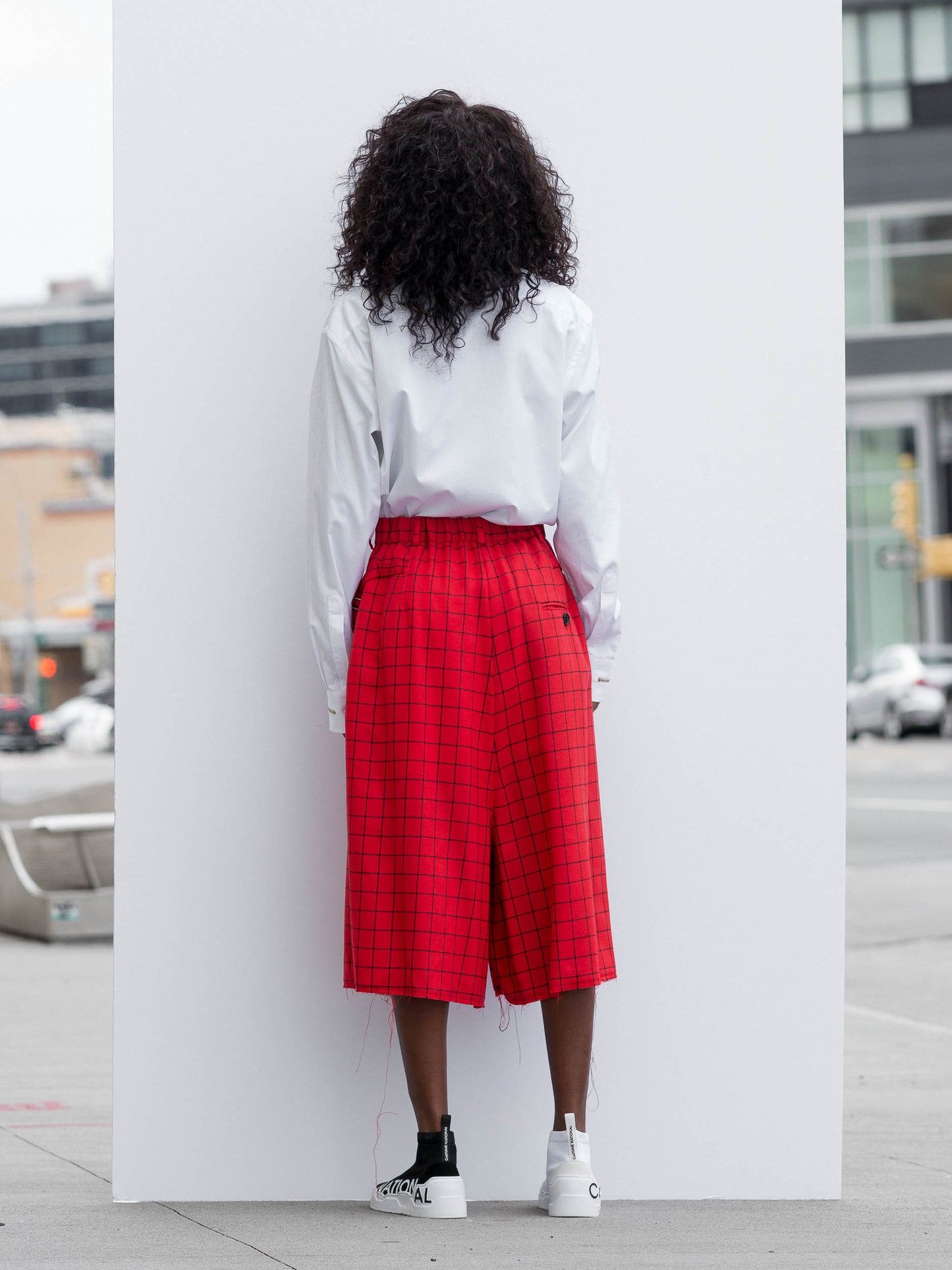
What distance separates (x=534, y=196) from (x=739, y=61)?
0.57 m

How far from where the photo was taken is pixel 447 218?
3.09 meters

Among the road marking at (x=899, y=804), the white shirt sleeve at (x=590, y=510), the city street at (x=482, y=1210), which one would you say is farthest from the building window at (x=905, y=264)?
the white shirt sleeve at (x=590, y=510)

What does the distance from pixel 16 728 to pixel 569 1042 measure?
136 ft

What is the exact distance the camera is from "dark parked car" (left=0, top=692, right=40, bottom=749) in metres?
42.6

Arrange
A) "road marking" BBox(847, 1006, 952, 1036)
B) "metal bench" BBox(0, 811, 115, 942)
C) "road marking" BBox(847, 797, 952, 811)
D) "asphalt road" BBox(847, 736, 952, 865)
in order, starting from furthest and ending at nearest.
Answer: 1. "road marking" BBox(847, 797, 952, 811)
2. "asphalt road" BBox(847, 736, 952, 865)
3. "metal bench" BBox(0, 811, 115, 942)
4. "road marking" BBox(847, 1006, 952, 1036)

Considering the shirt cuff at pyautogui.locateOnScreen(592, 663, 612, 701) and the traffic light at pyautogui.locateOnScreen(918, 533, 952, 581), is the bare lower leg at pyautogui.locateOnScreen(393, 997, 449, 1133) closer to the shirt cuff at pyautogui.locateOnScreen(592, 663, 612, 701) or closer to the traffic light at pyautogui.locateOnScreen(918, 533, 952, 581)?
the shirt cuff at pyautogui.locateOnScreen(592, 663, 612, 701)

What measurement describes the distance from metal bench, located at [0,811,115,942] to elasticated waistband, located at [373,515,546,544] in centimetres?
535

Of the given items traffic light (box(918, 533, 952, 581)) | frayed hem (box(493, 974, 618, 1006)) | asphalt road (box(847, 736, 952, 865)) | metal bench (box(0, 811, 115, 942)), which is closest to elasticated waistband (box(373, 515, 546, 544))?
frayed hem (box(493, 974, 618, 1006))

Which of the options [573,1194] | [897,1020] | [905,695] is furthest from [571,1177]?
[905,695]

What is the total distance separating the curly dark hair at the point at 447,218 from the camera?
3.07 metres

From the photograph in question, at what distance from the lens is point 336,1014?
333 centimetres

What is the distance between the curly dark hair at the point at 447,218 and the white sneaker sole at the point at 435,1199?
1447 mm

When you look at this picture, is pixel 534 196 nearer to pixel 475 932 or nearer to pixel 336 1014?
pixel 475 932

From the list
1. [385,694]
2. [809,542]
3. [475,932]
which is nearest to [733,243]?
[809,542]
